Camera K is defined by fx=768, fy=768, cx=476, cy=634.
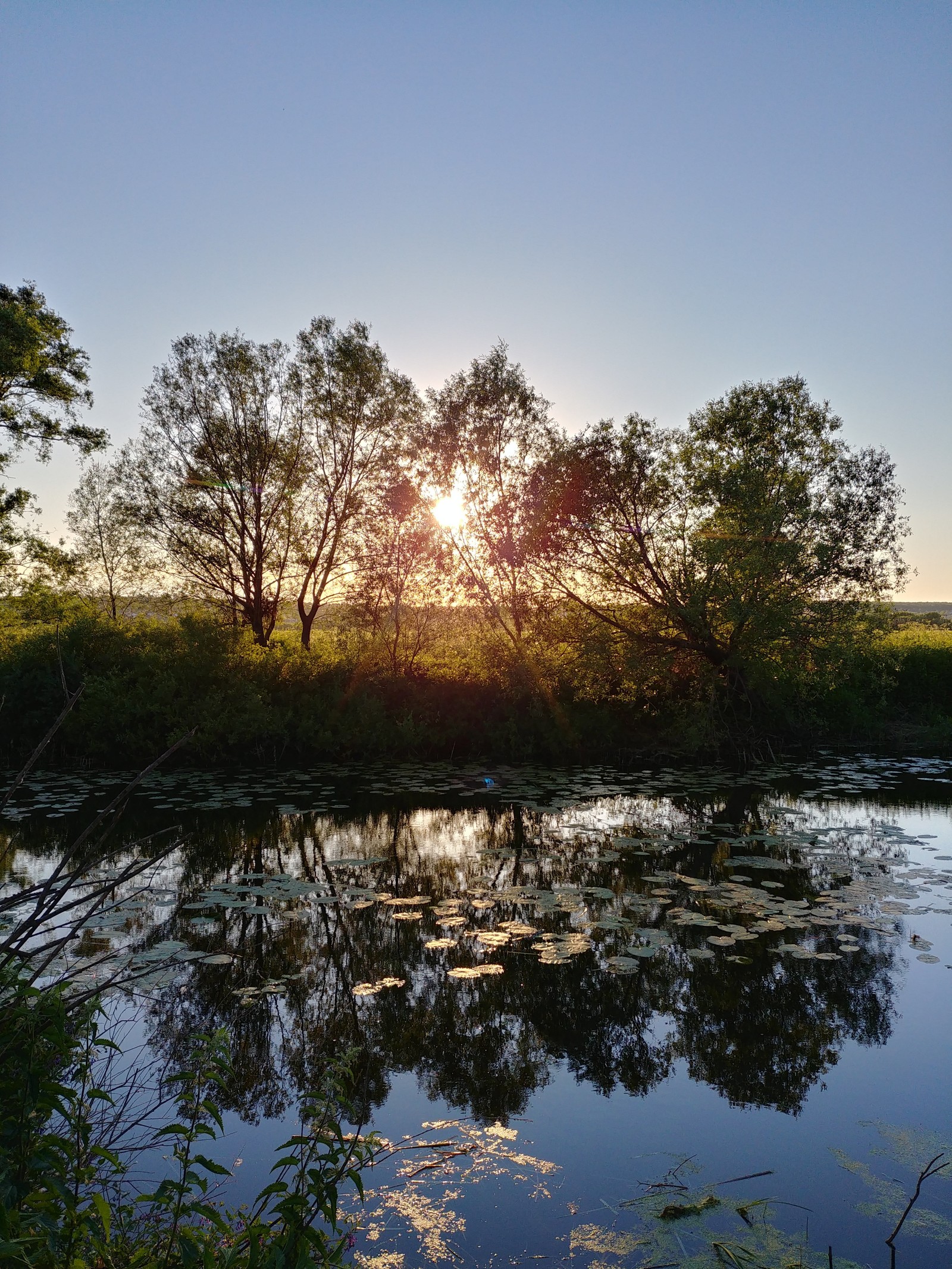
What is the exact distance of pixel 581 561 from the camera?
19469mm

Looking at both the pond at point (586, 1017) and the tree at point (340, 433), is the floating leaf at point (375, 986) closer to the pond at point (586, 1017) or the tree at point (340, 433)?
the pond at point (586, 1017)

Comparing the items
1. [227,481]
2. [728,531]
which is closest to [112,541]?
[227,481]

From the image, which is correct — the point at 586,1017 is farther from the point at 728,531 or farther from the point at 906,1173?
the point at 728,531

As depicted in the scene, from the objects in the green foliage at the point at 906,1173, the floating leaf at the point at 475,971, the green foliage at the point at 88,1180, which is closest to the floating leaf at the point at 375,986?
the floating leaf at the point at 475,971

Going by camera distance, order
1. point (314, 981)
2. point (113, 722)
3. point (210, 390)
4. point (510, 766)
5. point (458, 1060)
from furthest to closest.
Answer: point (210, 390) < point (510, 766) < point (113, 722) < point (314, 981) < point (458, 1060)

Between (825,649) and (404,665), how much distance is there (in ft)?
33.8

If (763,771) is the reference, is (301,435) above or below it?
A: above

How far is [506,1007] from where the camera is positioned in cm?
555

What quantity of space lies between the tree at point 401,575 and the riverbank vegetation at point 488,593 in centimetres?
9

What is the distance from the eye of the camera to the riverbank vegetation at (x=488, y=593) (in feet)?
57.2

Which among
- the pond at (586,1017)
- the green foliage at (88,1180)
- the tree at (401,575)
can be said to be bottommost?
the pond at (586,1017)

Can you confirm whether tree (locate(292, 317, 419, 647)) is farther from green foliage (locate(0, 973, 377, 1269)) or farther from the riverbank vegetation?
green foliage (locate(0, 973, 377, 1269))

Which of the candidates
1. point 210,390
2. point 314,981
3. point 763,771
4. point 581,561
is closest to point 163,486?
point 210,390

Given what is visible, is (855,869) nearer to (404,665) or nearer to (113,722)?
(404,665)
